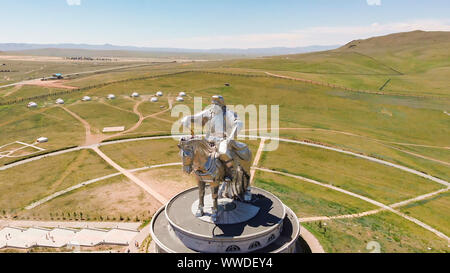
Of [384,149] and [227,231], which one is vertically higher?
[227,231]

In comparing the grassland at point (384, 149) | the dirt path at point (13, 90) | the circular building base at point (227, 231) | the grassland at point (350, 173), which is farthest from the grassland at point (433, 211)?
the dirt path at point (13, 90)

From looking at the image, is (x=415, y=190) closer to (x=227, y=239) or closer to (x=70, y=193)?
(x=227, y=239)

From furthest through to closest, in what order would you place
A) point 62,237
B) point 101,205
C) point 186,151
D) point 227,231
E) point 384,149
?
point 384,149 → point 101,205 → point 62,237 → point 227,231 → point 186,151

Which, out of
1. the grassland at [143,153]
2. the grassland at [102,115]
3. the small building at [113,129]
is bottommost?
the grassland at [143,153]

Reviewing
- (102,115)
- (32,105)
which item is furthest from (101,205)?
(32,105)

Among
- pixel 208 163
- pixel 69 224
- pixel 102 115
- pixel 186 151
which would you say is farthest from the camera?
pixel 102 115

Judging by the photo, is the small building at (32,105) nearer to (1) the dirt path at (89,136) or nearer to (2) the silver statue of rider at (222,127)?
(1) the dirt path at (89,136)

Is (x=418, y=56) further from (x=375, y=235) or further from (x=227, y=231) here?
(x=227, y=231)

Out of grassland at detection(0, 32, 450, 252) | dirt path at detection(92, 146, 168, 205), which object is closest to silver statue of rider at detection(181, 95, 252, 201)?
grassland at detection(0, 32, 450, 252)
